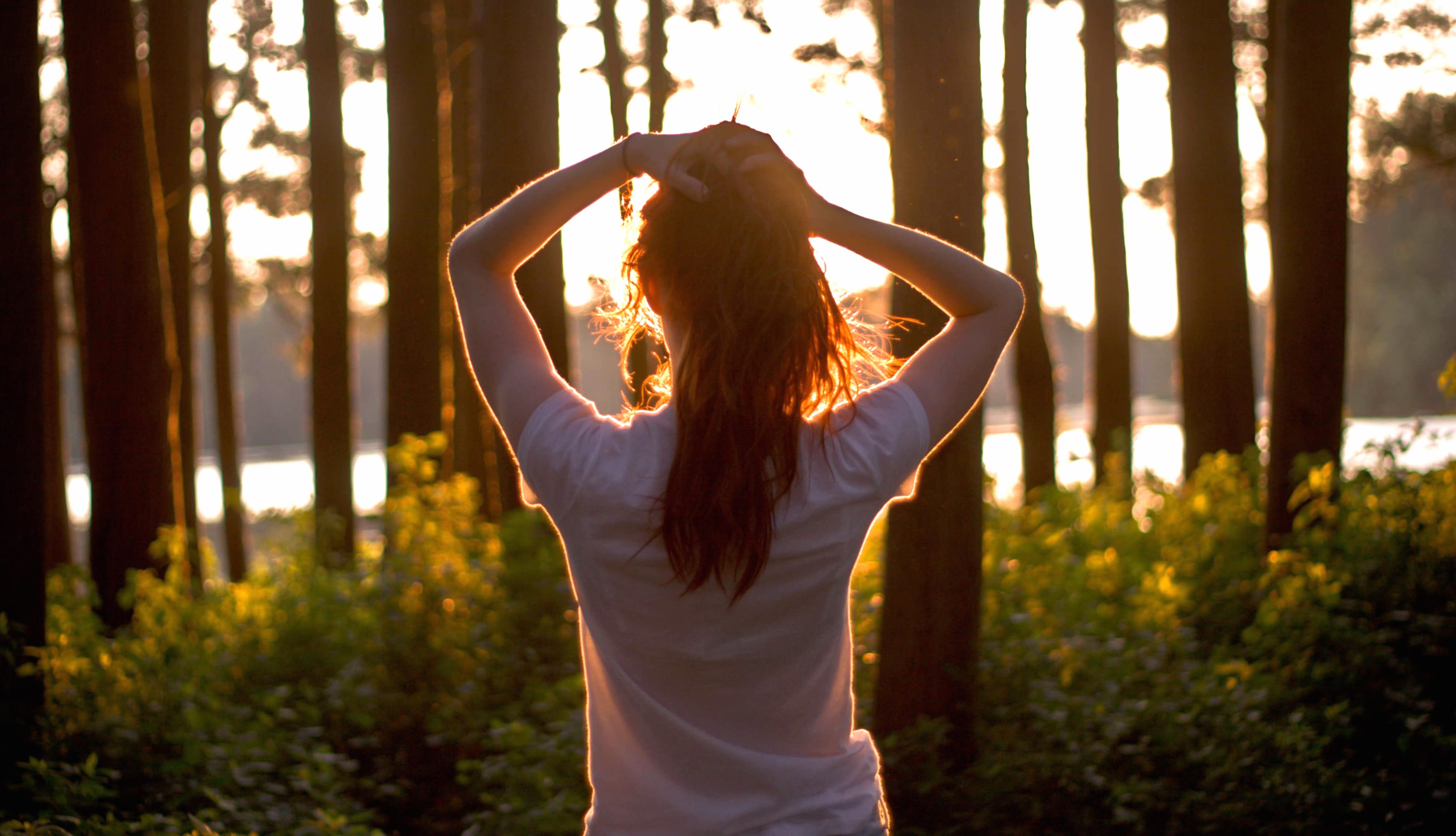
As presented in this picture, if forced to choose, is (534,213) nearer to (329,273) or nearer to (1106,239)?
(329,273)

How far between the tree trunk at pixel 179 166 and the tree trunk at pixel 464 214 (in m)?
3.16

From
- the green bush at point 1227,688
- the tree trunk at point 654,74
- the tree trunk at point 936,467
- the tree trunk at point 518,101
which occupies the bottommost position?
the green bush at point 1227,688

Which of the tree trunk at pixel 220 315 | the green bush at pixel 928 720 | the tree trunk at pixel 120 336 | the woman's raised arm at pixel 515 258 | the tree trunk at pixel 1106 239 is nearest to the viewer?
the woman's raised arm at pixel 515 258

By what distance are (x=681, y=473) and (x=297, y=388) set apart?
94690mm

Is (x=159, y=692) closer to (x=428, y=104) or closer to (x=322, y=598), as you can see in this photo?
(x=322, y=598)

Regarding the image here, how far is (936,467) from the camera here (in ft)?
18.2

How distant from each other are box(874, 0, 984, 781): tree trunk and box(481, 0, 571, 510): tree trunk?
14.4 feet

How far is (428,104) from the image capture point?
1144 cm

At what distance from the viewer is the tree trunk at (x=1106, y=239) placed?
Result: 1432cm

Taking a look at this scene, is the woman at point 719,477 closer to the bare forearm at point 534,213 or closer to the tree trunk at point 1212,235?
the bare forearm at point 534,213

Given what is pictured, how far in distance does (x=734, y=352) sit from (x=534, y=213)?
0.41 metres

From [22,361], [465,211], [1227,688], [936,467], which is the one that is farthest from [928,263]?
[465,211]

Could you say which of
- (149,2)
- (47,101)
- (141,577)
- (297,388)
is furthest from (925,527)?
(297,388)

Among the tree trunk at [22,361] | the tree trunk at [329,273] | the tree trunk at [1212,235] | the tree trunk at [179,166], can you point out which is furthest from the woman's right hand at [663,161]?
the tree trunk at [329,273]
